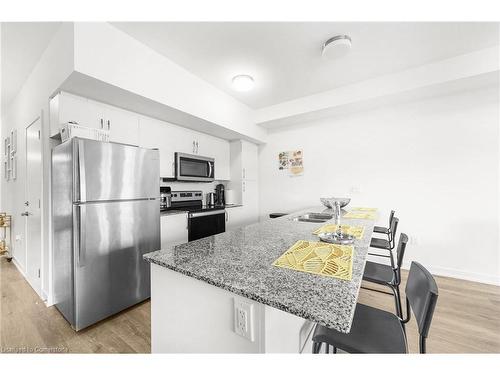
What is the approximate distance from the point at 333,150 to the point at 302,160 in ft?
1.79

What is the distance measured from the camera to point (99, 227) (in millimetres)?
1771

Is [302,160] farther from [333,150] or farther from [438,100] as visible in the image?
[438,100]

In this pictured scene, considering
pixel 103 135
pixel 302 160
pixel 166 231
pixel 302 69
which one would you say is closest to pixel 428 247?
pixel 302 160

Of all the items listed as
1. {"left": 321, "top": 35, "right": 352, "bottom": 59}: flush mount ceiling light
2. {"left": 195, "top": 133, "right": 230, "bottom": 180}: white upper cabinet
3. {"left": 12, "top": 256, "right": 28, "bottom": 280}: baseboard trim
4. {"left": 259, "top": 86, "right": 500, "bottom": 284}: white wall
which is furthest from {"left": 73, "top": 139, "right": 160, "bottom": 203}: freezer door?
{"left": 259, "top": 86, "right": 500, "bottom": 284}: white wall

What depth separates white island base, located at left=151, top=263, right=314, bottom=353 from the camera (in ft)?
2.47

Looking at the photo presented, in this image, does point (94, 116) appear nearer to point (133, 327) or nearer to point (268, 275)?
point (133, 327)

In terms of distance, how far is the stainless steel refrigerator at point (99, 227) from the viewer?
167 centimetres

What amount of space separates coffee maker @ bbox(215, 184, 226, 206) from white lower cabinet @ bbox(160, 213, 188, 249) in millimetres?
1214

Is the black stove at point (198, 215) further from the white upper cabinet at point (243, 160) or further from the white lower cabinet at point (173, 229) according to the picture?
the white upper cabinet at point (243, 160)

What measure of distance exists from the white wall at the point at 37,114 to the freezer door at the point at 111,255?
29.4 inches

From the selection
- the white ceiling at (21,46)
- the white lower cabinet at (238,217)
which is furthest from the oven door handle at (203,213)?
the white ceiling at (21,46)

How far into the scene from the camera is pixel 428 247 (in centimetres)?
281

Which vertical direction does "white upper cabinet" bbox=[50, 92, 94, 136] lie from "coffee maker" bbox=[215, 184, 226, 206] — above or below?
above

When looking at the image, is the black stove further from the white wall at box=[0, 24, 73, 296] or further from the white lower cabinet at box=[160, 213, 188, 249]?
the white wall at box=[0, 24, 73, 296]
